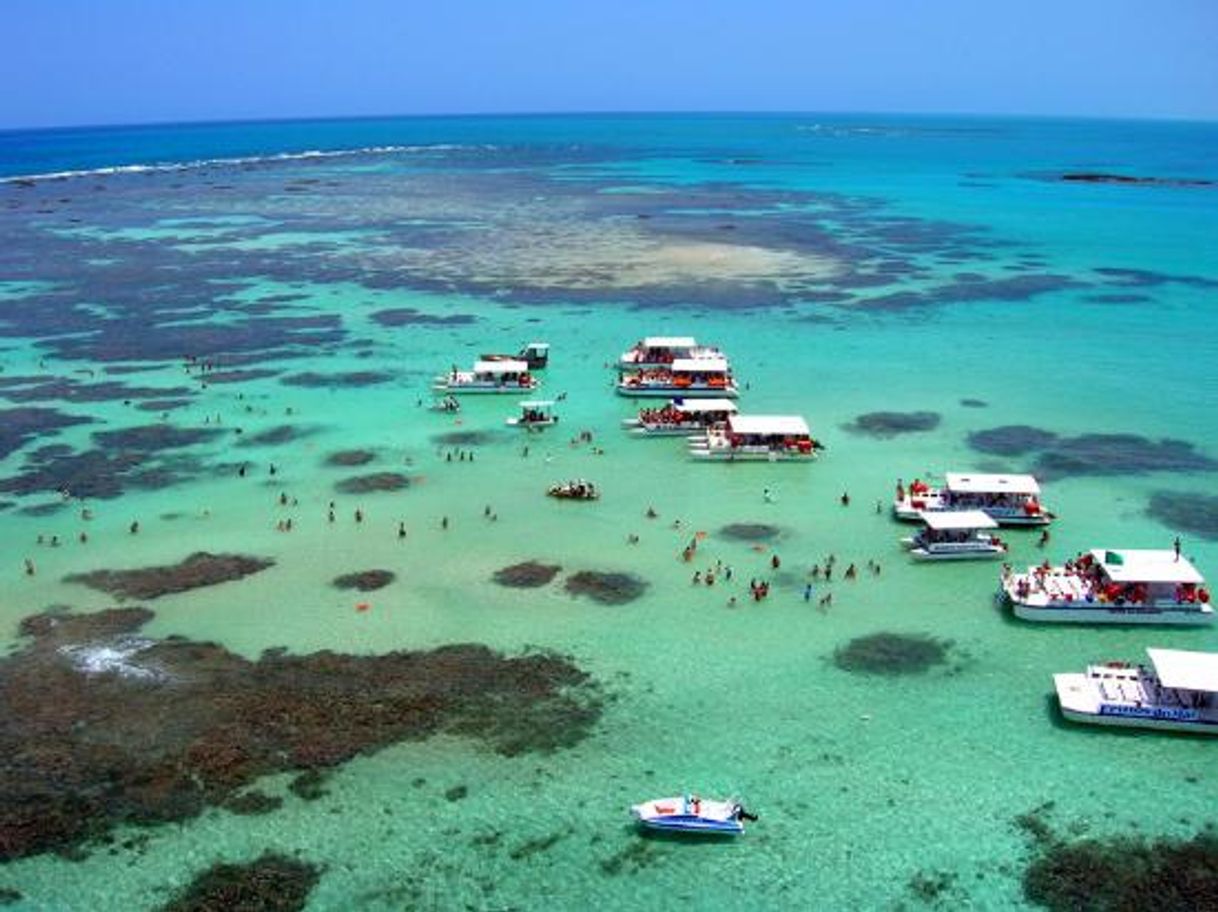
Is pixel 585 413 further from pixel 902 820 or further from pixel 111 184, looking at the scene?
pixel 111 184

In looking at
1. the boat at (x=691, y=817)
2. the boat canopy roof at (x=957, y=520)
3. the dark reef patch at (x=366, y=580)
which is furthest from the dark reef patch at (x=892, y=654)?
the dark reef patch at (x=366, y=580)

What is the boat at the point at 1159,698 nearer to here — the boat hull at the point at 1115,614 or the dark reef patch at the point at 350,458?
the boat hull at the point at 1115,614

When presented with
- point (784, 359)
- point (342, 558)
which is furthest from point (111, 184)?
point (342, 558)

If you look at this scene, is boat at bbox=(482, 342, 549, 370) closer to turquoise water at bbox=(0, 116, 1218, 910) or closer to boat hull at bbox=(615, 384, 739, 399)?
turquoise water at bbox=(0, 116, 1218, 910)

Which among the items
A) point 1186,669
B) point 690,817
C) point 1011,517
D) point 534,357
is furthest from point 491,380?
point 1186,669

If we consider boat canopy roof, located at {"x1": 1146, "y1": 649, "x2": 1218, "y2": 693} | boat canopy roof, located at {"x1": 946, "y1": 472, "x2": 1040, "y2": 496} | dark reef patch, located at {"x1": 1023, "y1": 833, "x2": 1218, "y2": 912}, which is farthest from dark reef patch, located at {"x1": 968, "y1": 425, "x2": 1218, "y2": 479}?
dark reef patch, located at {"x1": 1023, "y1": 833, "x2": 1218, "y2": 912}

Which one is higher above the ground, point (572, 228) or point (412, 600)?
point (572, 228)

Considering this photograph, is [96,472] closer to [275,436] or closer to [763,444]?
[275,436]
